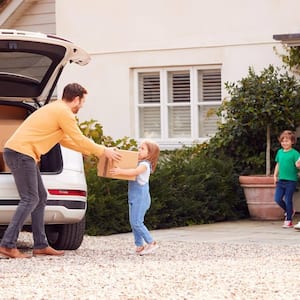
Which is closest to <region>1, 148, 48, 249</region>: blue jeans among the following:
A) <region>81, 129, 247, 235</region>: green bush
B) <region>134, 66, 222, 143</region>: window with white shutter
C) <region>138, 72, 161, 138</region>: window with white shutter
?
<region>81, 129, 247, 235</region>: green bush

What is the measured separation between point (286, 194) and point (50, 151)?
4.41 meters

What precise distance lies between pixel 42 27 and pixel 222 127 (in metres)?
3.83

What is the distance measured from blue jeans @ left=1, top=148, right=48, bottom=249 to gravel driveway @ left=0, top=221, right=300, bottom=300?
26 centimetres

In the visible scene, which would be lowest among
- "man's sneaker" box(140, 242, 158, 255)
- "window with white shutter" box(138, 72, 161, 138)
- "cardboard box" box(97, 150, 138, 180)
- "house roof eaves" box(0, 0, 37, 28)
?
"man's sneaker" box(140, 242, 158, 255)

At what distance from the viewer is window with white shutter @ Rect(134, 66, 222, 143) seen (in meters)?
15.4

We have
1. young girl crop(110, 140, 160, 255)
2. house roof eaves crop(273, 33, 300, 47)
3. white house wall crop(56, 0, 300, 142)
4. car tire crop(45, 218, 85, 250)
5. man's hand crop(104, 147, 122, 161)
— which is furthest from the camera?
white house wall crop(56, 0, 300, 142)

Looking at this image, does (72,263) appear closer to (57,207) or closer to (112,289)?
(57,207)

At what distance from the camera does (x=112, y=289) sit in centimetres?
700

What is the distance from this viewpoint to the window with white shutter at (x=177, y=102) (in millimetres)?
15438

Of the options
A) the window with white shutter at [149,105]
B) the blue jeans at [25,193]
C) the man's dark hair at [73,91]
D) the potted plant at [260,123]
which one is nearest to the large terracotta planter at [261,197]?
the potted plant at [260,123]

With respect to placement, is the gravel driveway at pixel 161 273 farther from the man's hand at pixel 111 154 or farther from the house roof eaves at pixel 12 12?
the house roof eaves at pixel 12 12

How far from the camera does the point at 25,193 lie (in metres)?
9.02

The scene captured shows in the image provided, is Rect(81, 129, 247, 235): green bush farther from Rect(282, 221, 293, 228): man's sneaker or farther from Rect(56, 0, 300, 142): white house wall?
Rect(56, 0, 300, 142): white house wall

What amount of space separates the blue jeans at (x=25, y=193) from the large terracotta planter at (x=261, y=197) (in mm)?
5292
